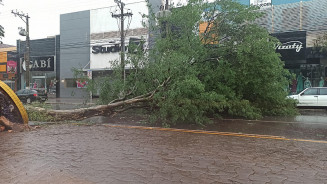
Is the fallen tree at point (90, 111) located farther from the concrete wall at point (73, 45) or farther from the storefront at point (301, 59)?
the concrete wall at point (73, 45)

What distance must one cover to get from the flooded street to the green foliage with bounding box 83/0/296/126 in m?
1.80

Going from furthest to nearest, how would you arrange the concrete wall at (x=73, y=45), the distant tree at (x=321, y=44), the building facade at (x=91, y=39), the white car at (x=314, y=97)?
1. the concrete wall at (x=73, y=45)
2. the building facade at (x=91, y=39)
3. the distant tree at (x=321, y=44)
4. the white car at (x=314, y=97)

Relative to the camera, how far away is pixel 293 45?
19.0 meters

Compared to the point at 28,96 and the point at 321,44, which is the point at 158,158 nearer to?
the point at 321,44

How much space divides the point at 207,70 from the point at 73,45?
2354 centimetres

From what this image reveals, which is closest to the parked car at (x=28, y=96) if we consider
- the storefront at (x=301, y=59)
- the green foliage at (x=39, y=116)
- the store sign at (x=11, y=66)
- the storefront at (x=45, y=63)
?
the storefront at (x=45, y=63)

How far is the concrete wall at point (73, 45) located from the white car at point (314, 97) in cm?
2207

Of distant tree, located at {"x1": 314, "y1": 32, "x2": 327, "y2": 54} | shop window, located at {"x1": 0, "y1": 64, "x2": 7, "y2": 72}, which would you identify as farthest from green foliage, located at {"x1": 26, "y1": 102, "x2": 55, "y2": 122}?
shop window, located at {"x1": 0, "y1": 64, "x2": 7, "y2": 72}

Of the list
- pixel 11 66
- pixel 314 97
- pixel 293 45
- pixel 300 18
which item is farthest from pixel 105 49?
pixel 314 97

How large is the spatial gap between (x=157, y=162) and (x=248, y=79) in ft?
22.9

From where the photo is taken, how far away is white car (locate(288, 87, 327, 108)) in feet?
48.9

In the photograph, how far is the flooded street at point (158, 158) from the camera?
420cm

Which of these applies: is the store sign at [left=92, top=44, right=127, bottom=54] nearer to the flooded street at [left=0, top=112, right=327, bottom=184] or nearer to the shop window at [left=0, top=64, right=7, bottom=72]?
the shop window at [left=0, top=64, right=7, bottom=72]

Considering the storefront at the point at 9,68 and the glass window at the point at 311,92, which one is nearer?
the glass window at the point at 311,92
